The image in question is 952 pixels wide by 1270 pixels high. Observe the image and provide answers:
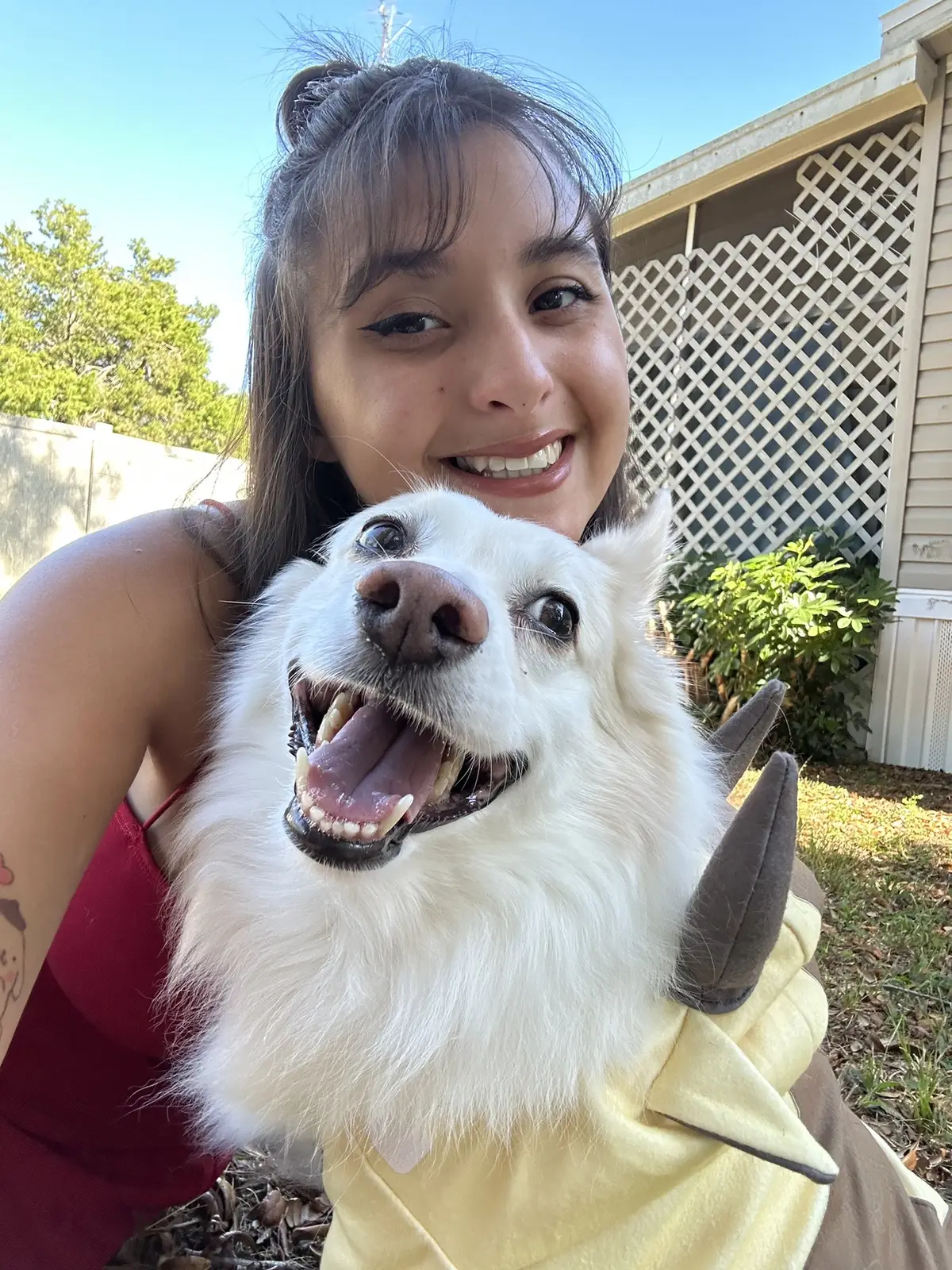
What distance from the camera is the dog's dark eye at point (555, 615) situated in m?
1.53

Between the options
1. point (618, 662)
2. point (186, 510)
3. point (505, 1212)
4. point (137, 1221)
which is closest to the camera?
point (505, 1212)

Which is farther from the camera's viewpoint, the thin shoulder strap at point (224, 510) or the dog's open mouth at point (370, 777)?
the thin shoulder strap at point (224, 510)

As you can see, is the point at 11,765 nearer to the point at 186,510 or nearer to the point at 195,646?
the point at 195,646

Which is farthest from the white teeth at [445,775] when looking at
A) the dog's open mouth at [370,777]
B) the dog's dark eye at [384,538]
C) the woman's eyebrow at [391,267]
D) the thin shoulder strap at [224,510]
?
the woman's eyebrow at [391,267]

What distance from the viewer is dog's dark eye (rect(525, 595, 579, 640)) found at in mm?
1530

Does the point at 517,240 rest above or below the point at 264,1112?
above

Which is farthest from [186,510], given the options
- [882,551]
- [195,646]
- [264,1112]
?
[882,551]

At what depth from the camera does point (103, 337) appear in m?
26.6

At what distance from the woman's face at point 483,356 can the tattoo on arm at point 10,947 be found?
1022 mm

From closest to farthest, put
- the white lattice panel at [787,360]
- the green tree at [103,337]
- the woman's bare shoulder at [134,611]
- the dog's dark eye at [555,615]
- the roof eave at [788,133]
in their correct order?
the woman's bare shoulder at [134,611] → the dog's dark eye at [555,615] → the roof eave at [788,133] → the white lattice panel at [787,360] → the green tree at [103,337]

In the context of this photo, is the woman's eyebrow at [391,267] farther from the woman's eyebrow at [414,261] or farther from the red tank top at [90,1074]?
the red tank top at [90,1074]

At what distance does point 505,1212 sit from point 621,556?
1171 millimetres

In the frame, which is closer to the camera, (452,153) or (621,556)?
(452,153)

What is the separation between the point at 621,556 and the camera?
1.78m
